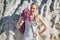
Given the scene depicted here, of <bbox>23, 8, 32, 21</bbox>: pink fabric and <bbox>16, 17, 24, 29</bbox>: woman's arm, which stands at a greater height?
<bbox>23, 8, 32, 21</bbox>: pink fabric

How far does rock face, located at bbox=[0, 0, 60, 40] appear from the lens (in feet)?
7.34

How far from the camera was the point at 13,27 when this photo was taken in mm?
2264

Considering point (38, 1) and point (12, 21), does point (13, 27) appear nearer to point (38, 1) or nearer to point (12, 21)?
point (12, 21)

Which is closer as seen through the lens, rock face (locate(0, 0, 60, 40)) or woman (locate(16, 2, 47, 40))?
woman (locate(16, 2, 47, 40))

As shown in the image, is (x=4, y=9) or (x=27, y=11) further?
(x=4, y=9)

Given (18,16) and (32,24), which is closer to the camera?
(32,24)

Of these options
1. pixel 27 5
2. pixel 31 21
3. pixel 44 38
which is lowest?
pixel 44 38

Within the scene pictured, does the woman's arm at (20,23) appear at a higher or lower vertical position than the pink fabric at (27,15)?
lower

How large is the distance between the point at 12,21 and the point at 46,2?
1.08 ft

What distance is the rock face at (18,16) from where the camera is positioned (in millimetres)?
2236

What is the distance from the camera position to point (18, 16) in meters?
2.26

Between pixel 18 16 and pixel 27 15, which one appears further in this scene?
pixel 18 16

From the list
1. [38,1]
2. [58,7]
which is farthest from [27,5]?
[58,7]

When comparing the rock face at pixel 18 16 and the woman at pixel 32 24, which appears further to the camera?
the rock face at pixel 18 16
